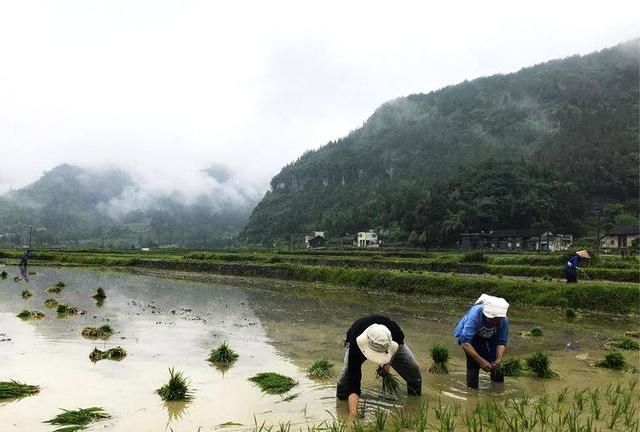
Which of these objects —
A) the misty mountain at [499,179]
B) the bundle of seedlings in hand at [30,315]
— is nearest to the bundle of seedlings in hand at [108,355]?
the bundle of seedlings in hand at [30,315]

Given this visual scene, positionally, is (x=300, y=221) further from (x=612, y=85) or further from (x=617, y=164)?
(x=612, y=85)

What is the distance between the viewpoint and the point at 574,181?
108 m

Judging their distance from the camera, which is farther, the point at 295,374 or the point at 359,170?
the point at 359,170

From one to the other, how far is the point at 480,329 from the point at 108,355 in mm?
7172

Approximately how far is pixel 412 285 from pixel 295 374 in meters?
19.0

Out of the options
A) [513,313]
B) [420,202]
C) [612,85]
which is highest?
[612,85]

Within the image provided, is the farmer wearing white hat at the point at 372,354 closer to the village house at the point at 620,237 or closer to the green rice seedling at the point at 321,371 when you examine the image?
the green rice seedling at the point at 321,371

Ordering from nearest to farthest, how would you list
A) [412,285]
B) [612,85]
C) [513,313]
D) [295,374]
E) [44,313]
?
[295,374] < [44,313] < [513,313] < [412,285] < [612,85]

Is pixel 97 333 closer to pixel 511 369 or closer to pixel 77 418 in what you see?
pixel 77 418

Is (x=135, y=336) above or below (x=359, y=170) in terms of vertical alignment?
below

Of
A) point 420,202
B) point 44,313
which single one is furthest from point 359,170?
point 44,313

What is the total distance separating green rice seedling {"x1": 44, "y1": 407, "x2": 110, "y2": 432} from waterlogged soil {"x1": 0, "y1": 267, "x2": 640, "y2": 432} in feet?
0.54

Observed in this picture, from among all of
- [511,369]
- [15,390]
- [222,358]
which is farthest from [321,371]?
[15,390]

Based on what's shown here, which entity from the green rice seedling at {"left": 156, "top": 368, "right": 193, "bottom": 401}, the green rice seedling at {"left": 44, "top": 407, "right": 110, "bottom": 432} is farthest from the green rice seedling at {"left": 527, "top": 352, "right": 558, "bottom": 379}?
the green rice seedling at {"left": 44, "top": 407, "right": 110, "bottom": 432}
